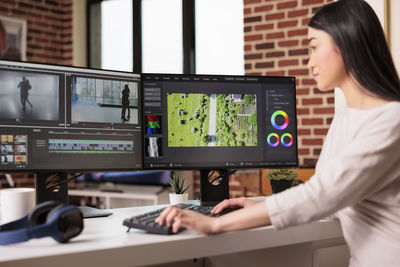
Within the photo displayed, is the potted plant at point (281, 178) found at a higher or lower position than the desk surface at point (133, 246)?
higher

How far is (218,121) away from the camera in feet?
5.56

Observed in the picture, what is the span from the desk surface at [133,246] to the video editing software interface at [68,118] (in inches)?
13.3

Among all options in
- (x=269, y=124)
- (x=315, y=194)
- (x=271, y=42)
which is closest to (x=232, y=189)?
(x=271, y=42)

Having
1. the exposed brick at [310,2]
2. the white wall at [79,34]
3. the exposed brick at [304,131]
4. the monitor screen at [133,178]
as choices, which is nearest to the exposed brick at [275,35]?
the exposed brick at [310,2]

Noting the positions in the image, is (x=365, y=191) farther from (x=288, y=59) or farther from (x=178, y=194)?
(x=288, y=59)

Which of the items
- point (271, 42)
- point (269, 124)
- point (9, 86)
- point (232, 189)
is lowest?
point (232, 189)

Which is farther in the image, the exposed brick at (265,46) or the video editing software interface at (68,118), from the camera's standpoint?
the exposed brick at (265,46)

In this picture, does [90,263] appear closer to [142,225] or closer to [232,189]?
[142,225]

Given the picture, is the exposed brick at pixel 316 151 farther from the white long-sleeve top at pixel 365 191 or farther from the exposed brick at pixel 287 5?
the white long-sleeve top at pixel 365 191

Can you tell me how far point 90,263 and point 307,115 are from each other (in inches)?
97.5

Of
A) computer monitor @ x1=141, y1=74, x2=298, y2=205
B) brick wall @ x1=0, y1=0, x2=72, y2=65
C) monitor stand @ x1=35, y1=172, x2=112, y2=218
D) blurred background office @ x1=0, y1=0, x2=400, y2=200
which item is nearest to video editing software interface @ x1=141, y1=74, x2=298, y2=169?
computer monitor @ x1=141, y1=74, x2=298, y2=205

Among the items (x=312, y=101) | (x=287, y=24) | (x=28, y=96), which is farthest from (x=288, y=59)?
(x=28, y=96)

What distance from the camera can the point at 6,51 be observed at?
4.34m

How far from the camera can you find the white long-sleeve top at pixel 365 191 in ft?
3.45
